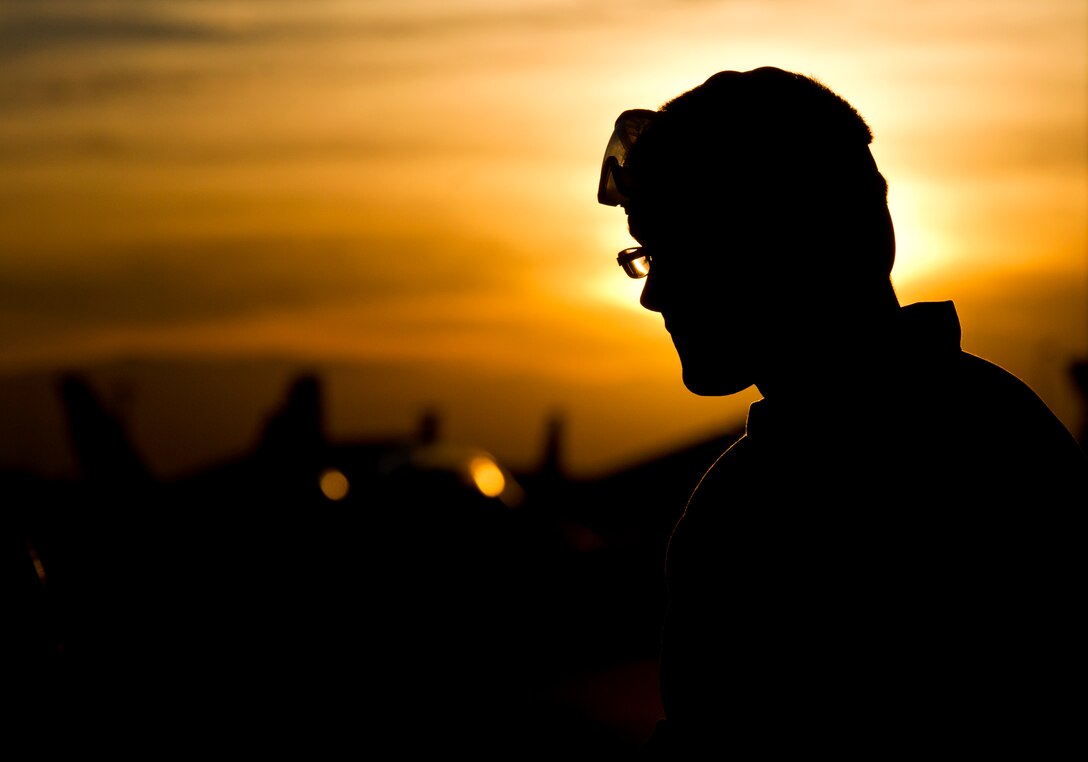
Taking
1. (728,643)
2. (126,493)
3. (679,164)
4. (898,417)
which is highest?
(679,164)

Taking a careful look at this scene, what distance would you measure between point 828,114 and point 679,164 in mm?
211

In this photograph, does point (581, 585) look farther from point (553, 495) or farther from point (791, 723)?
point (553, 495)

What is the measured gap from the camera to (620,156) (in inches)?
82.0

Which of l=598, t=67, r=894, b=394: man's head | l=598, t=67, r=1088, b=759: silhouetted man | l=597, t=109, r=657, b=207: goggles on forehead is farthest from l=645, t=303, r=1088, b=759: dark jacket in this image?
l=597, t=109, r=657, b=207: goggles on forehead

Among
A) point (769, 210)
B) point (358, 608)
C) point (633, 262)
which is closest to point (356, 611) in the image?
point (358, 608)

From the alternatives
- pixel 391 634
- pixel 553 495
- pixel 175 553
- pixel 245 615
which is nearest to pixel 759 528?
pixel 391 634

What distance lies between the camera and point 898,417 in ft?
5.02

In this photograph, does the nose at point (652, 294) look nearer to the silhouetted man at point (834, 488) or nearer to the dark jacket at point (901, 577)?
the silhouetted man at point (834, 488)

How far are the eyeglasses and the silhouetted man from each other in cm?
31

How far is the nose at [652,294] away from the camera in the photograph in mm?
1847

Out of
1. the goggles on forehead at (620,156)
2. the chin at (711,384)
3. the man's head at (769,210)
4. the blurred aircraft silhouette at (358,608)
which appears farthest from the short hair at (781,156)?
the blurred aircraft silhouette at (358,608)

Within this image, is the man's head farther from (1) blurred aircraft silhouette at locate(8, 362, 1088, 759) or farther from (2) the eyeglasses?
(1) blurred aircraft silhouette at locate(8, 362, 1088, 759)

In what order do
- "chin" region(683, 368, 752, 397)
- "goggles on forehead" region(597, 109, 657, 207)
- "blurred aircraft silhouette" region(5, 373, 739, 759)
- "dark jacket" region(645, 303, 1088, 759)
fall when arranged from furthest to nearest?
"blurred aircraft silhouette" region(5, 373, 739, 759)
"goggles on forehead" region(597, 109, 657, 207)
"chin" region(683, 368, 752, 397)
"dark jacket" region(645, 303, 1088, 759)

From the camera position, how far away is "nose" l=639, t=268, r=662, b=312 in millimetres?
1847
